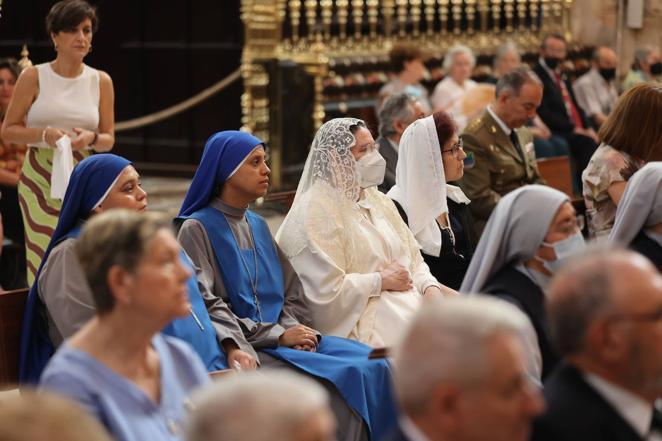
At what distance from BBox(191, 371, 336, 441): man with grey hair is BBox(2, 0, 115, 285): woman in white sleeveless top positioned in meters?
4.22

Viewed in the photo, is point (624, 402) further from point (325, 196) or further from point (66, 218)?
point (325, 196)

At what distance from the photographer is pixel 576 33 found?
47.0 ft

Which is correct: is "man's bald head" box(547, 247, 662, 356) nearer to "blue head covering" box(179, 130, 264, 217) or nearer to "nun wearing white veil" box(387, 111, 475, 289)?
"blue head covering" box(179, 130, 264, 217)

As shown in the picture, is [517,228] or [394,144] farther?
[394,144]

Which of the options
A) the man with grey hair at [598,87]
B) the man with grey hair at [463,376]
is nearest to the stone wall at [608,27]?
the man with grey hair at [598,87]

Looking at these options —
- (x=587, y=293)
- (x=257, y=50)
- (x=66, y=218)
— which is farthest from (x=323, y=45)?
(x=587, y=293)

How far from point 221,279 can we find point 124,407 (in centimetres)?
200

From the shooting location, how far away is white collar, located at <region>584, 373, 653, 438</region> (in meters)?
2.96

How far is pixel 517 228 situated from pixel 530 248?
0.08 m

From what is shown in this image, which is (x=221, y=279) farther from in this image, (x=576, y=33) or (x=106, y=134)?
(x=576, y=33)

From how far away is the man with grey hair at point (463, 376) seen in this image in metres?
2.59

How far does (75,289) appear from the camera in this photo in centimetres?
436

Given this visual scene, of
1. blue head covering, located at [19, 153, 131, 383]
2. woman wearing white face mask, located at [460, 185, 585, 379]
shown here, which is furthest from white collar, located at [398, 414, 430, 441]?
blue head covering, located at [19, 153, 131, 383]

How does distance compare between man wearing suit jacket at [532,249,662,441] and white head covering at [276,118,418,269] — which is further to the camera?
white head covering at [276,118,418,269]
